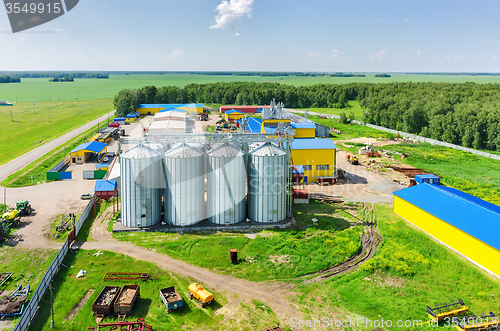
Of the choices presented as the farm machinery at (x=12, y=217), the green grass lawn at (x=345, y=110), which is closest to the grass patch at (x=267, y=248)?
the farm machinery at (x=12, y=217)

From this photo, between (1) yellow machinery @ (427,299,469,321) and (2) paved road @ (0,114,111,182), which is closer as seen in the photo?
(1) yellow machinery @ (427,299,469,321)

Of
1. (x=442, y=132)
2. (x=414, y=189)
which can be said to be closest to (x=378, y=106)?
(x=442, y=132)

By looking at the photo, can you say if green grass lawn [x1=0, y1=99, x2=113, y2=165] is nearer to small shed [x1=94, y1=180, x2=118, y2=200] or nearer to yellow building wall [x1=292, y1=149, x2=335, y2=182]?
small shed [x1=94, y1=180, x2=118, y2=200]

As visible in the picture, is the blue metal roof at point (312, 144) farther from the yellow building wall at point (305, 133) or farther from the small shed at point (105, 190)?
the small shed at point (105, 190)

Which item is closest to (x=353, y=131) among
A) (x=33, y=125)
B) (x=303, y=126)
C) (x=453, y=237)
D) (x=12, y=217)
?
(x=303, y=126)

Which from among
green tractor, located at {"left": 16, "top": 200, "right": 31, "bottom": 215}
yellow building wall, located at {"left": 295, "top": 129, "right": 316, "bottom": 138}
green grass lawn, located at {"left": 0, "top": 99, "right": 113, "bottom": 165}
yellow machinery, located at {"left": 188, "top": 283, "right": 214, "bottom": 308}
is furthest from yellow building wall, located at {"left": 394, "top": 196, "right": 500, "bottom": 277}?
green grass lawn, located at {"left": 0, "top": 99, "right": 113, "bottom": 165}

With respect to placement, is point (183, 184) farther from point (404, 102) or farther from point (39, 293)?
point (404, 102)
